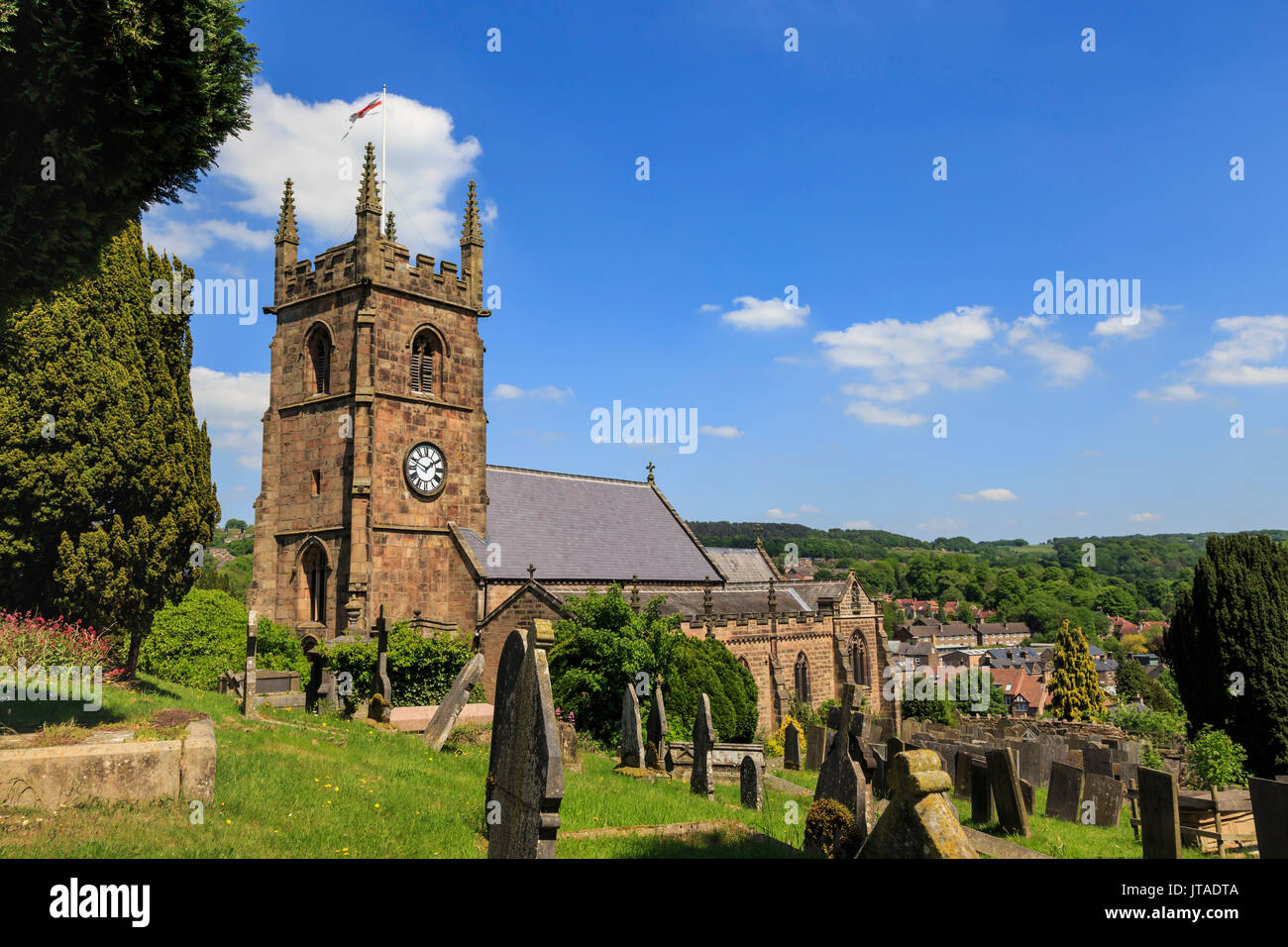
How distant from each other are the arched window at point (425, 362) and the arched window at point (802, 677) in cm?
2051

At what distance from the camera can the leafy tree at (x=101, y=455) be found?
14.6 m

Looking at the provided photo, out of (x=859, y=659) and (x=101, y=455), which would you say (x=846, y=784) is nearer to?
(x=101, y=455)

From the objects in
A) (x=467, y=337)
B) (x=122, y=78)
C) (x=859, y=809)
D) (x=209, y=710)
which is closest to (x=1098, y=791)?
(x=859, y=809)

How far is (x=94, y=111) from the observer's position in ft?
24.9

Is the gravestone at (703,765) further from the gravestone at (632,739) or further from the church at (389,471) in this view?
the church at (389,471)

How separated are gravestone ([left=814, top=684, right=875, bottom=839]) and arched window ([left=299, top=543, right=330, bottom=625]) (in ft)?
72.0

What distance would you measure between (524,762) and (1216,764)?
62.0ft

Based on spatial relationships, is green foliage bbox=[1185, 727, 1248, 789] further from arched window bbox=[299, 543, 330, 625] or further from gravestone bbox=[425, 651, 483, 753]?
arched window bbox=[299, 543, 330, 625]

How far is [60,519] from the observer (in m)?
15.0

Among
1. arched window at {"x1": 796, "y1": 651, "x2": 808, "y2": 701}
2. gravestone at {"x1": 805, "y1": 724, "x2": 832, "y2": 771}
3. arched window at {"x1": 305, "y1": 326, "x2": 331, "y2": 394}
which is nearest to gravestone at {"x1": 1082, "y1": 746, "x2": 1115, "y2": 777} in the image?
gravestone at {"x1": 805, "y1": 724, "x2": 832, "y2": 771}

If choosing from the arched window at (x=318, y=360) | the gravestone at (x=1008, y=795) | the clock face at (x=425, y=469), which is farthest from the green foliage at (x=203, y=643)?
the gravestone at (x=1008, y=795)

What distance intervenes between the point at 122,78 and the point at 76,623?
10702 mm

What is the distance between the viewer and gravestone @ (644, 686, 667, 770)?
16.6 metres
